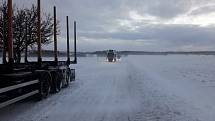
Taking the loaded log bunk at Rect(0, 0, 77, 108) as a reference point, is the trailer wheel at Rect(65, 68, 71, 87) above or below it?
below

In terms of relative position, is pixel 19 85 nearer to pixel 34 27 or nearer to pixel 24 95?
pixel 24 95

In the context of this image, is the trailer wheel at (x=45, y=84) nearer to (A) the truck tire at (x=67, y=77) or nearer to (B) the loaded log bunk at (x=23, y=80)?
(B) the loaded log bunk at (x=23, y=80)

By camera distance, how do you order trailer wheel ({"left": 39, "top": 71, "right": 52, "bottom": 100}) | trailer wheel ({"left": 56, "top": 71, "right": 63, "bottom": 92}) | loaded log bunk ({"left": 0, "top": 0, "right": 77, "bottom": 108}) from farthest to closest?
trailer wheel ({"left": 56, "top": 71, "right": 63, "bottom": 92})
trailer wheel ({"left": 39, "top": 71, "right": 52, "bottom": 100})
loaded log bunk ({"left": 0, "top": 0, "right": 77, "bottom": 108})

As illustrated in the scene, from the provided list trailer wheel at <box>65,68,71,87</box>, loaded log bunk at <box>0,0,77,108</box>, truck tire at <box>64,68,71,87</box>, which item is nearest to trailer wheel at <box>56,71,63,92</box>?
loaded log bunk at <box>0,0,77,108</box>

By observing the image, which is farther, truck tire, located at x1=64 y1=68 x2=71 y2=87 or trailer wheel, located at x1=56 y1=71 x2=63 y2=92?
truck tire, located at x1=64 y1=68 x2=71 y2=87

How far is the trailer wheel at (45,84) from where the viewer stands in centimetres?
1542

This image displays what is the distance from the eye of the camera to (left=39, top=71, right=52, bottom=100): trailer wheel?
15.4 metres

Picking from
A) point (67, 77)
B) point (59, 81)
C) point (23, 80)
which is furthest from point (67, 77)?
point (23, 80)

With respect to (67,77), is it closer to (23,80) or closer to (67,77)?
(67,77)

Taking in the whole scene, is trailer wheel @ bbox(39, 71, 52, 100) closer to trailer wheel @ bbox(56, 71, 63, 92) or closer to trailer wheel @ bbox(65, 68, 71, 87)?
trailer wheel @ bbox(56, 71, 63, 92)

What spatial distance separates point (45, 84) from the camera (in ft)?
53.9

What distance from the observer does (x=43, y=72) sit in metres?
15.8

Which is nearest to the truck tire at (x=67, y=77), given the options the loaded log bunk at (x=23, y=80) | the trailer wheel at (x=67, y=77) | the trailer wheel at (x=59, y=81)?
the trailer wheel at (x=67, y=77)

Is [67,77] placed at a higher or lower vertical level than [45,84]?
lower
